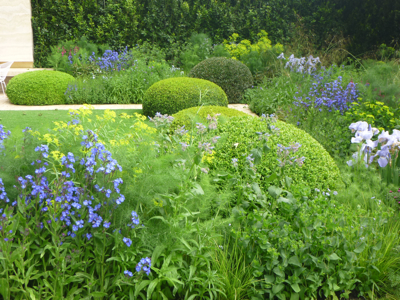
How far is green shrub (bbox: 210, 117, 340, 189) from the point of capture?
319 cm

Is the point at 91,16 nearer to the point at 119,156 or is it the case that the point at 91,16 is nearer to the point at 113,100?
the point at 113,100

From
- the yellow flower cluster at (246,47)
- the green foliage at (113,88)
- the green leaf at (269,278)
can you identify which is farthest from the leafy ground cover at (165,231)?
the yellow flower cluster at (246,47)

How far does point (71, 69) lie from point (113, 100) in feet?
8.62

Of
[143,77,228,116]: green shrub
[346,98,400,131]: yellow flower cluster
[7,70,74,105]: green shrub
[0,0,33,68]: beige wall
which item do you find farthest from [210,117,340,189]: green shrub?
[0,0,33,68]: beige wall

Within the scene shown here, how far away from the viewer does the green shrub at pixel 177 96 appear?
682cm

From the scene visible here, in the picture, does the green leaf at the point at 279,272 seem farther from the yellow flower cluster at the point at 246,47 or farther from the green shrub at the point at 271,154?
the yellow flower cluster at the point at 246,47

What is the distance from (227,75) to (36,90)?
473 centimetres

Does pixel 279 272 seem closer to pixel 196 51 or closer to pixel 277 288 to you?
pixel 277 288

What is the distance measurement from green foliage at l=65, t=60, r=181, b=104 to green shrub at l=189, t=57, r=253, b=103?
52.2 inches

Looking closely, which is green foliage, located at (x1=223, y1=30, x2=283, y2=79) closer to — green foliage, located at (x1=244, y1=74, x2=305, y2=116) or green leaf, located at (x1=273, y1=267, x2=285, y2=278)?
green foliage, located at (x1=244, y1=74, x2=305, y2=116)

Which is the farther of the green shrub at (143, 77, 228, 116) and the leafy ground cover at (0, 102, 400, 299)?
the green shrub at (143, 77, 228, 116)

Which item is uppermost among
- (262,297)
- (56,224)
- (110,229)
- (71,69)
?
(56,224)

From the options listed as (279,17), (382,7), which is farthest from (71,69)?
(382,7)

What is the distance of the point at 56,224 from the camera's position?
71.4 inches
